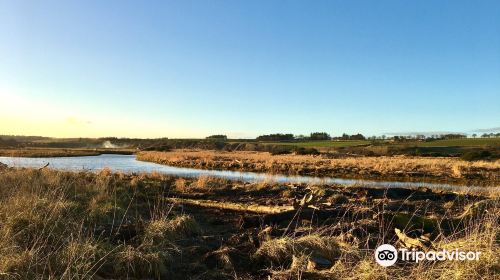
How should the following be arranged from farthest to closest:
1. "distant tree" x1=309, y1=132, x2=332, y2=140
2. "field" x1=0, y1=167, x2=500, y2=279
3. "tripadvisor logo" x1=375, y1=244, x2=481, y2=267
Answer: "distant tree" x1=309, y1=132, x2=332, y2=140 < "tripadvisor logo" x1=375, y1=244, x2=481, y2=267 < "field" x1=0, y1=167, x2=500, y2=279

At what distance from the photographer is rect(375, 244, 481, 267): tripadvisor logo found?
5.67 metres

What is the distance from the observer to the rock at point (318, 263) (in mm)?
6266

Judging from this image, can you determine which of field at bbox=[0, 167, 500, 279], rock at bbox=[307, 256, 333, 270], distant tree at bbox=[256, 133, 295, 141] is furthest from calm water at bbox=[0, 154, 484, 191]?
distant tree at bbox=[256, 133, 295, 141]

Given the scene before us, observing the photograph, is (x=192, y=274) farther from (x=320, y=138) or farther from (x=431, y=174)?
(x=320, y=138)

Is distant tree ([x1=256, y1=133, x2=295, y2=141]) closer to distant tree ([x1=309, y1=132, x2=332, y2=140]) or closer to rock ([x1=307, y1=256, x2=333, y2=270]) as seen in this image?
distant tree ([x1=309, y1=132, x2=332, y2=140])

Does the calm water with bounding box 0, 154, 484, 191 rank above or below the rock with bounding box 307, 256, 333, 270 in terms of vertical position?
below

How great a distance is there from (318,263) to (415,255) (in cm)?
153

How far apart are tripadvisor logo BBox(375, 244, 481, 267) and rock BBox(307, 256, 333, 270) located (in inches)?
28.9

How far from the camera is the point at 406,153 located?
68.9m

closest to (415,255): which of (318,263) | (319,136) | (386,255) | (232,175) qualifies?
(386,255)

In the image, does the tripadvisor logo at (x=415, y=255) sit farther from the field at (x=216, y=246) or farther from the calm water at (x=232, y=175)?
the calm water at (x=232, y=175)

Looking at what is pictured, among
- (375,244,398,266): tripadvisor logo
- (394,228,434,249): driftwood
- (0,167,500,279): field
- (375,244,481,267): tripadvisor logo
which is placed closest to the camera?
(0,167,500,279): field

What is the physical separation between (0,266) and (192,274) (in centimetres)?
255

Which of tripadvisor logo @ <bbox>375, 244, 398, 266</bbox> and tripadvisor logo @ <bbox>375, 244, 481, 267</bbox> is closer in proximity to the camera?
tripadvisor logo @ <bbox>375, 244, 481, 267</bbox>
